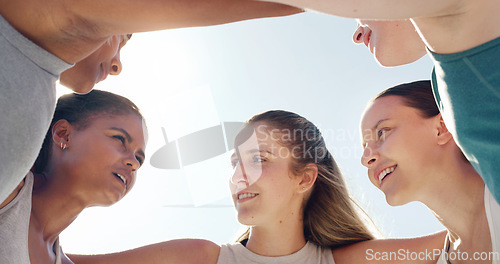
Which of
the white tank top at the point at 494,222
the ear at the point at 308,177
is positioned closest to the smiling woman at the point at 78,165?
the ear at the point at 308,177

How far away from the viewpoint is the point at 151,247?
3.25 metres

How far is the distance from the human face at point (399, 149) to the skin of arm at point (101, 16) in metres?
1.95

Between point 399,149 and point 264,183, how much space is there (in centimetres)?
110

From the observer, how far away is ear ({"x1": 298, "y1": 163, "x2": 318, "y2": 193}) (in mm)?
3910

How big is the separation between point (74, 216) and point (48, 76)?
1.74 m

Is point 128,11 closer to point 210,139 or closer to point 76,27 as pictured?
point 76,27

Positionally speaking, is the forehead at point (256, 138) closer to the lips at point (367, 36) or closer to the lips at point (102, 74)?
the lips at point (367, 36)

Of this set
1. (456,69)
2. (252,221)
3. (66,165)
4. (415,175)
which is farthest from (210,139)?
(456,69)

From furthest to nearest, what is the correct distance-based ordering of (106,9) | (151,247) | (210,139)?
1. (210,139)
2. (151,247)
3. (106,9)

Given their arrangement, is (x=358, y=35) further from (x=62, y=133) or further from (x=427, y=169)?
(x=62, y=133)

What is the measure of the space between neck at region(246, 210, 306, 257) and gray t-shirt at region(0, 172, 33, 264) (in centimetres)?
174

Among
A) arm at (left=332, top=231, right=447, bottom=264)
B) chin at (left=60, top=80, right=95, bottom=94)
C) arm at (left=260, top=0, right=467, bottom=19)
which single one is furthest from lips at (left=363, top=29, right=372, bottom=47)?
arm at (left=332, top=231, right=447, bottom=264)

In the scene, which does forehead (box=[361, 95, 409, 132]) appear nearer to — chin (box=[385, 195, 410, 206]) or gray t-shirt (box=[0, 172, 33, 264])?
chin (box=[385, 195, 410, 206])

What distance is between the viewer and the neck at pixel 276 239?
354 cm
